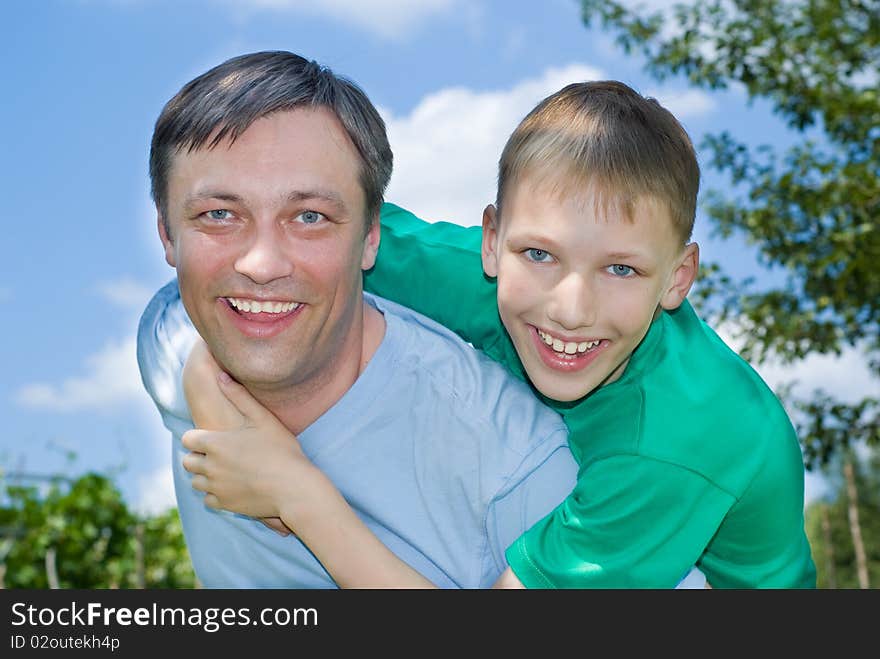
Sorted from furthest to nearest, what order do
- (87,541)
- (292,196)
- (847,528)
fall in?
(847,528)
(87,541)
(292,196)

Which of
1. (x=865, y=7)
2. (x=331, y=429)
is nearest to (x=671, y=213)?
(x=331, y=429)

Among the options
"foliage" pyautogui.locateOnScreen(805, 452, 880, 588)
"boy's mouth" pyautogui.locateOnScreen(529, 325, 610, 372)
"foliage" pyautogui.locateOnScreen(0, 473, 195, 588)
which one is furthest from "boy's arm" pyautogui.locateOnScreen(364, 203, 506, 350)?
"foliage" pyautogui.locateOnScreen(805, 452, 880, 588)

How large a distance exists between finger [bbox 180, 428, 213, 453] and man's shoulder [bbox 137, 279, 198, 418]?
8.6 inches

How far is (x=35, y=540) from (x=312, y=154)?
244 inches

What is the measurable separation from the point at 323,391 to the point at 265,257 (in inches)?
17.7

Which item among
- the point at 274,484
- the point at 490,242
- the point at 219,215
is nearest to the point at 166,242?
the point at 219,215

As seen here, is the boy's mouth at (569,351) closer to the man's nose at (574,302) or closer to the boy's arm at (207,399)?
the man's nose at (574,302)

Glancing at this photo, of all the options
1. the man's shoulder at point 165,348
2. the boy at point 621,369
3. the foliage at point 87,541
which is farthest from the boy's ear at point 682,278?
the foliage at point 87,541

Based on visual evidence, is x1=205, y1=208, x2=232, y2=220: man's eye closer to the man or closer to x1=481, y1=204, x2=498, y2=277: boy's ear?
the man

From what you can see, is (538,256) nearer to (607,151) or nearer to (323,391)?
(607,151)

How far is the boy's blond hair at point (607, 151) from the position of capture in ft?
7.85

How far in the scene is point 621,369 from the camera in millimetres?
2568

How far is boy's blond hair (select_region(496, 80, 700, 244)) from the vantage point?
2.39 meters

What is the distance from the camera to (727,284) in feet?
22.6
